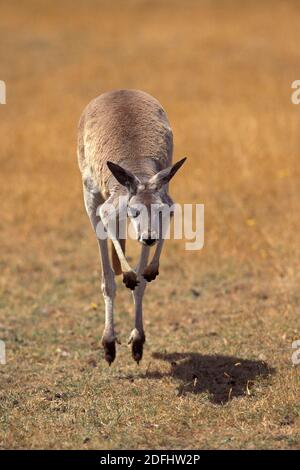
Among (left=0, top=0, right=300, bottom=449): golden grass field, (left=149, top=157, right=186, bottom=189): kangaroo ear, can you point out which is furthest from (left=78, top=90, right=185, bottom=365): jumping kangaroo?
(left=0, top=0, right=300, bottom=449): golden grass field

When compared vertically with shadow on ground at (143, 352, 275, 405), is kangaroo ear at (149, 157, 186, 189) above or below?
above

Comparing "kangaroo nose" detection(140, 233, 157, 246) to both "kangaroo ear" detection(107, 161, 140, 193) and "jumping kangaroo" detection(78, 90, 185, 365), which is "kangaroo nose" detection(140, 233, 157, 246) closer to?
"jumping kangaroo" detection(78, 90, 185, 365)

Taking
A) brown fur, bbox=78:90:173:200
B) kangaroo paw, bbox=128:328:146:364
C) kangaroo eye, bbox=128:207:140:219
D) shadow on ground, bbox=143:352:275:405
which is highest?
brown fur, bbox=78:90:173:200

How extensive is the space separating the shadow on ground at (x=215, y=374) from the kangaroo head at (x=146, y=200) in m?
1.38

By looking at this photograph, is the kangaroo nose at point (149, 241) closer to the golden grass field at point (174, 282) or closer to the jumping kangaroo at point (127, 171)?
the jumping kangaroo at point (127, 171)

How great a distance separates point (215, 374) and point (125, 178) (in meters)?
1.95

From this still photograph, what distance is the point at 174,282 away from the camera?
10.2m

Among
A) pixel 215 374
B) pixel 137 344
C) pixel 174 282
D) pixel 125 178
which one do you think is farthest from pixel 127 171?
pixel 174 282

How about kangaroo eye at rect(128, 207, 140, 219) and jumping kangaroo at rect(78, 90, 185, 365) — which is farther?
jumping kangaroo at rect(78, 90, 185, 365)

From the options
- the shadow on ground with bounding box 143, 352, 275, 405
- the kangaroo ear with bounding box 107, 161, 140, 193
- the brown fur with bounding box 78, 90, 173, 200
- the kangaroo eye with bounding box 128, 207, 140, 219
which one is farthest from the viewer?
the brown fur with bounding box 78, 90, 173, 200

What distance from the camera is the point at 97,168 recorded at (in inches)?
289

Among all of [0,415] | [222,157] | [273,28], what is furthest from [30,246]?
[273,28]

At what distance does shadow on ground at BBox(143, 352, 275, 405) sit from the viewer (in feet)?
21.9

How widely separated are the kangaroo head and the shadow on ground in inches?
54.3
